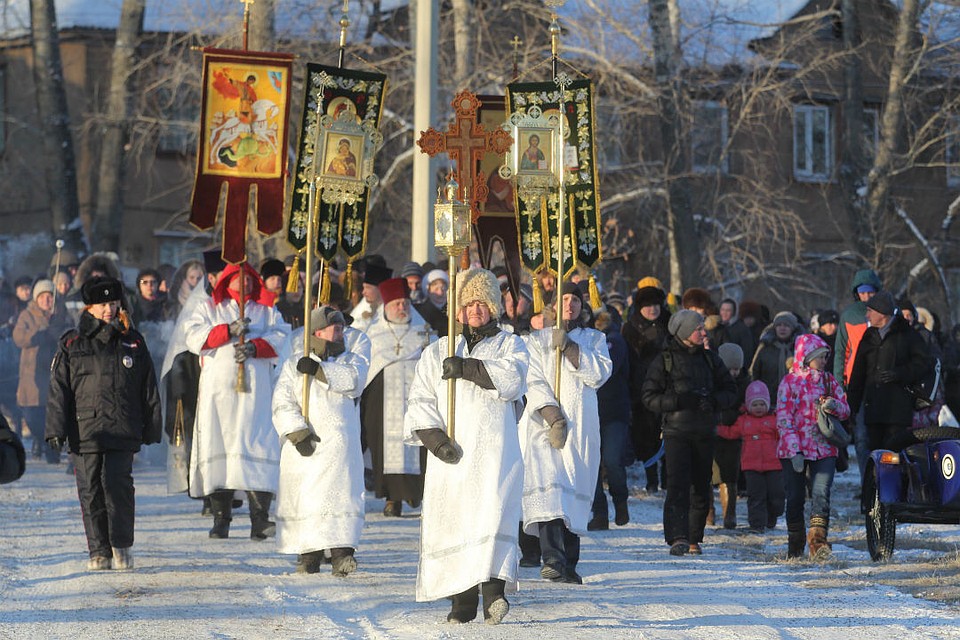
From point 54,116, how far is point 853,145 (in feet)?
37.3

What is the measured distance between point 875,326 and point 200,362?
4.94 meters

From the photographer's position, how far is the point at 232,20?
79.7ft

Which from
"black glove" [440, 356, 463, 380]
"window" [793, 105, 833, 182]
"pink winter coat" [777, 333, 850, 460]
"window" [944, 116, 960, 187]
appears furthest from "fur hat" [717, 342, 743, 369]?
"window" [793, 105, 833, 182]

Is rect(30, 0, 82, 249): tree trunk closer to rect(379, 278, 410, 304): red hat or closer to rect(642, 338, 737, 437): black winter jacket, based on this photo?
rect(379, 278, 410, 304): red hat

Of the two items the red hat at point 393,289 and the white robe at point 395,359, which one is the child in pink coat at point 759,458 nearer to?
the white robe at point 395,359

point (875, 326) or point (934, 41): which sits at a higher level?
point (934, 41)

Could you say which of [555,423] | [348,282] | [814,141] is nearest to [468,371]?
[555,423]

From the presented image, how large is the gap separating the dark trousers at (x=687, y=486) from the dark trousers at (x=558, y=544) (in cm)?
139

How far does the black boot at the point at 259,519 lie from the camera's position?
13258mm

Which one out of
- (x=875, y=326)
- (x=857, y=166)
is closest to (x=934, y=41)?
(x=857, y=166)

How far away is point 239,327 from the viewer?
13.5 metres

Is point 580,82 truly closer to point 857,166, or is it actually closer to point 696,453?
point 696,453

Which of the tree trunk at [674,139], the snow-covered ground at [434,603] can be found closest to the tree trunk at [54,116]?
the tree trunk at [674,139]

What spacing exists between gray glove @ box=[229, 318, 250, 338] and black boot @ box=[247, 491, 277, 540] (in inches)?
44.2
